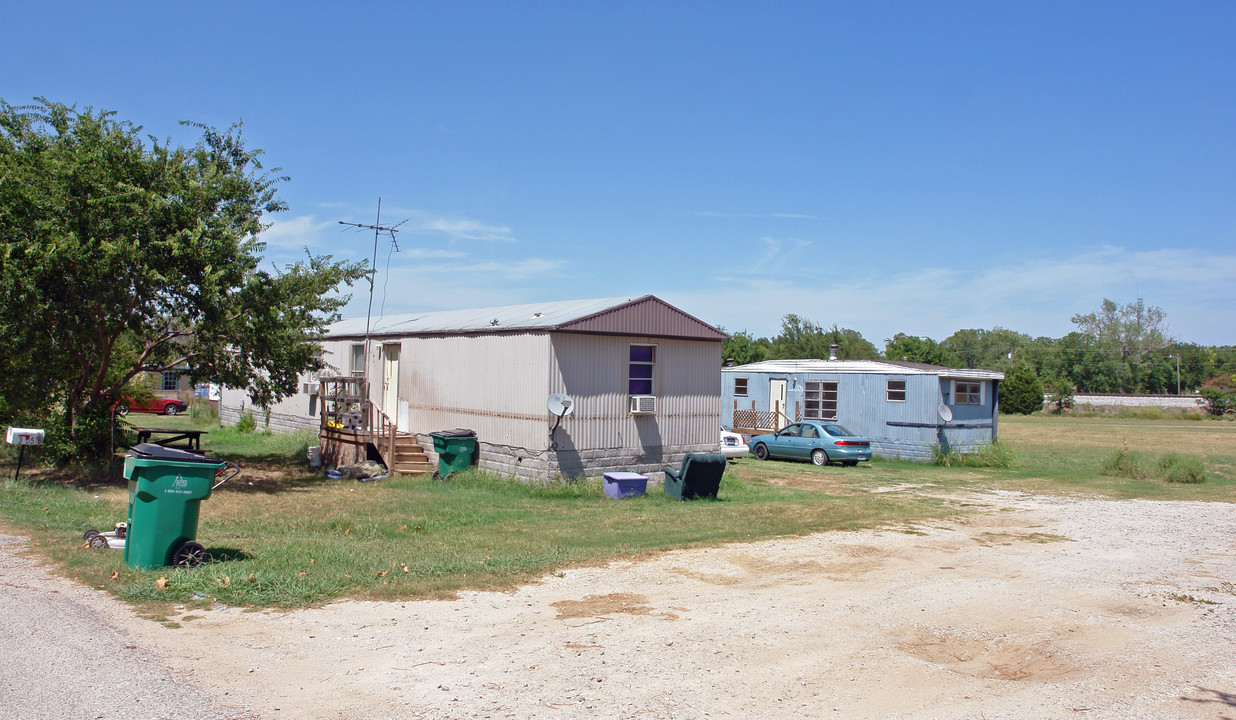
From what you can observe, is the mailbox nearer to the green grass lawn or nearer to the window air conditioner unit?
the green grass lawn

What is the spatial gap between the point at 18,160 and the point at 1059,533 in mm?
17213

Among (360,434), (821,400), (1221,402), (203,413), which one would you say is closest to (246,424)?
(203,413)

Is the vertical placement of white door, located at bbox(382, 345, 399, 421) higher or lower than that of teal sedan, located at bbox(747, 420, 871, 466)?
higher

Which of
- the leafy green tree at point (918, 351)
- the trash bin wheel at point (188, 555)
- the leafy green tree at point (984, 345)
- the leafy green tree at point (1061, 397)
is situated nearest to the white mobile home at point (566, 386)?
the trash bin wheel at point (188, 555)

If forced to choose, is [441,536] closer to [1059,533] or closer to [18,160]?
[1059,533]

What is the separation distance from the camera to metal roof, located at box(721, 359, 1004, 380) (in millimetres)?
25203

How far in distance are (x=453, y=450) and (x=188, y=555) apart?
8.58m

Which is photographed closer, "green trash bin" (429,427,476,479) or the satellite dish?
the satellite dish

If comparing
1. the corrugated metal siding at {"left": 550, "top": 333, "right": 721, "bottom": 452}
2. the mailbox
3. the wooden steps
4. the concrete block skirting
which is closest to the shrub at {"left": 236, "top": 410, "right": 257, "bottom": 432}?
the wooden steps

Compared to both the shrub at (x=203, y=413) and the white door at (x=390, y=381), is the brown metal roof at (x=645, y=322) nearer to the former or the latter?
the white door at (x=390, y=381)

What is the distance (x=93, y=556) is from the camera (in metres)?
8.69

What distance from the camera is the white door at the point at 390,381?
2033cm

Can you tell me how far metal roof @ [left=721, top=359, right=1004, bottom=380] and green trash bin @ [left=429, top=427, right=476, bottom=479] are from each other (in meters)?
14.0

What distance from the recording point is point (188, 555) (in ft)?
27.2
